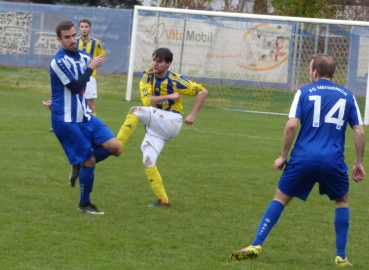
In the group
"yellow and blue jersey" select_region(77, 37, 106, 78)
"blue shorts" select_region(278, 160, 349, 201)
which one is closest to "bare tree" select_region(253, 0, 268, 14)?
"yellow and blue jersey" select_region(77, 37, 106, 78)

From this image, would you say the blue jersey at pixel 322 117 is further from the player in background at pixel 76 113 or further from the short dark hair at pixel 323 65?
the player in background at pixel 76 113

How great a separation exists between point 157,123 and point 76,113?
984 mm

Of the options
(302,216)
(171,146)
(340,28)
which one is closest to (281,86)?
(340,28)

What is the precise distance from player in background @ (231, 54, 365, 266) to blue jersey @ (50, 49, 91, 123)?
2206mm

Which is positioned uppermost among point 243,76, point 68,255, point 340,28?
point 340,28

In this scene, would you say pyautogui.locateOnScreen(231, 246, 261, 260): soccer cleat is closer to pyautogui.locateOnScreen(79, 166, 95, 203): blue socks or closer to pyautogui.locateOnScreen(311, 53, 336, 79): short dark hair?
pyautogui.locateOnScreen(311, 53, 336, 79): short dark hair

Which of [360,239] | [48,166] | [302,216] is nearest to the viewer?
[360,239]

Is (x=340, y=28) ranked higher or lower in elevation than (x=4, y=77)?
higher

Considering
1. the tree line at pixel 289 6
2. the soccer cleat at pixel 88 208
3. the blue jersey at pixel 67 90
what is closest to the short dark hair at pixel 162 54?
the blue jersey at pixel 67 90

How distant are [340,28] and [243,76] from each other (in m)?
2.66

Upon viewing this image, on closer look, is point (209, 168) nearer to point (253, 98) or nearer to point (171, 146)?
point (171, 146)

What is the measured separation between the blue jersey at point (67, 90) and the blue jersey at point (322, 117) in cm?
232

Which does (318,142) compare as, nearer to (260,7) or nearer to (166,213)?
(166,213)

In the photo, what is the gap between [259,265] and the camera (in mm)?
5750
